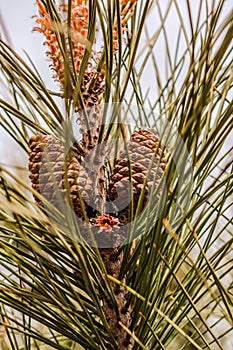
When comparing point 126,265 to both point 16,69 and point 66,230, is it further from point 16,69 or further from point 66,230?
point 16,69

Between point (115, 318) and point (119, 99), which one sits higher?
point (119, 99)

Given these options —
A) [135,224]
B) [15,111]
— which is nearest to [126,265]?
[135,224]

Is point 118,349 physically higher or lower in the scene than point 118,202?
lower

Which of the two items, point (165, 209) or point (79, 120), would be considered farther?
point (79, 120)

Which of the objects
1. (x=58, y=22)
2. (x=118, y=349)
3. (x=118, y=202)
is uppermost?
(x=58, y=22)

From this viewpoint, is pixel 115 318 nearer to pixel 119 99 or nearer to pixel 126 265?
pixel 126 265

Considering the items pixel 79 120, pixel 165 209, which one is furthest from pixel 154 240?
pixel 79 120

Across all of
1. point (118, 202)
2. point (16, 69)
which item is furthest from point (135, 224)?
point (16, 69)
